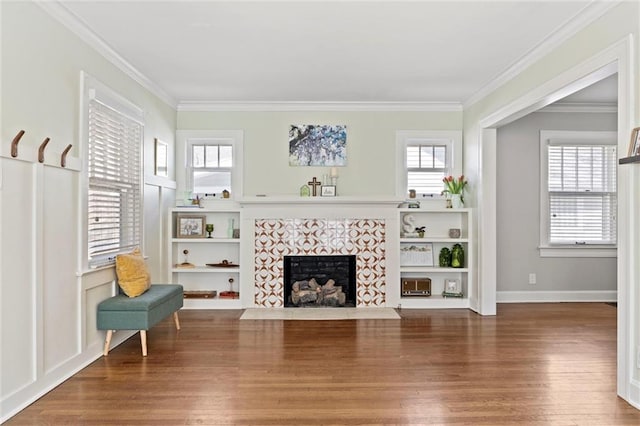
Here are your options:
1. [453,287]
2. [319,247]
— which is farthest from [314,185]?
[453,287]

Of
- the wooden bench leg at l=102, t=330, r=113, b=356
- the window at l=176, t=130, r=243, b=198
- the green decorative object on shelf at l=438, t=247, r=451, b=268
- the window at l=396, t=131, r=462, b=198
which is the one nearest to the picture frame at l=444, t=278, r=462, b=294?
the green decorative object on shelf at l=438, t=247, r=451, b=268

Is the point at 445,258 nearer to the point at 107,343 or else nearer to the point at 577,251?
the point at 577,251

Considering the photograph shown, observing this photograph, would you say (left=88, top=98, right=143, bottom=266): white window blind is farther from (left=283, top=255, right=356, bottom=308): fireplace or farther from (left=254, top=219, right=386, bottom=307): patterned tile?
(left=283, top=255, right=356, bottom=308): fireplace

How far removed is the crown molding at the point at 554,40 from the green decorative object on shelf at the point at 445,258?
80.1 inches

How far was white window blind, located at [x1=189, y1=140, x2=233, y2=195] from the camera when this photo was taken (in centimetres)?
606

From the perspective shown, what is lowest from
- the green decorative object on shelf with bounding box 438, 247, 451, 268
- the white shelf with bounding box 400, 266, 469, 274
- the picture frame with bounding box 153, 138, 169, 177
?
the white shelf with bounding box 400, 266, 469, 274

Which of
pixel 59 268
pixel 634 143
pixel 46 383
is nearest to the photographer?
pixel 634 143

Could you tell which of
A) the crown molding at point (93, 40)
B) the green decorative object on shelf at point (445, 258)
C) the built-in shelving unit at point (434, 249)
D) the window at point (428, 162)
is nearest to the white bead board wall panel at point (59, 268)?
the crown molding at point (93, 40)

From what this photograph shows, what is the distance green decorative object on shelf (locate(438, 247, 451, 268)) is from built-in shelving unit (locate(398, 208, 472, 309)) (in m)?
0.09

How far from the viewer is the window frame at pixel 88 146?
3.56 metres

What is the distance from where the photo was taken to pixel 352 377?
132 inches

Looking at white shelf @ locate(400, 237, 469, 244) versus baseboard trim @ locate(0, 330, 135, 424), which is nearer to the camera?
baseboard trim @ locate(0, 330, 135, 424)

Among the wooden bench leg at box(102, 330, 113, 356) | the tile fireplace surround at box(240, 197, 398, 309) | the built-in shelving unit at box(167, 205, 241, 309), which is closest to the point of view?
the wooden bench leg at box(102, 330, 113, 356)

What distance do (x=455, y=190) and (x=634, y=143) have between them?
3.10 meters
